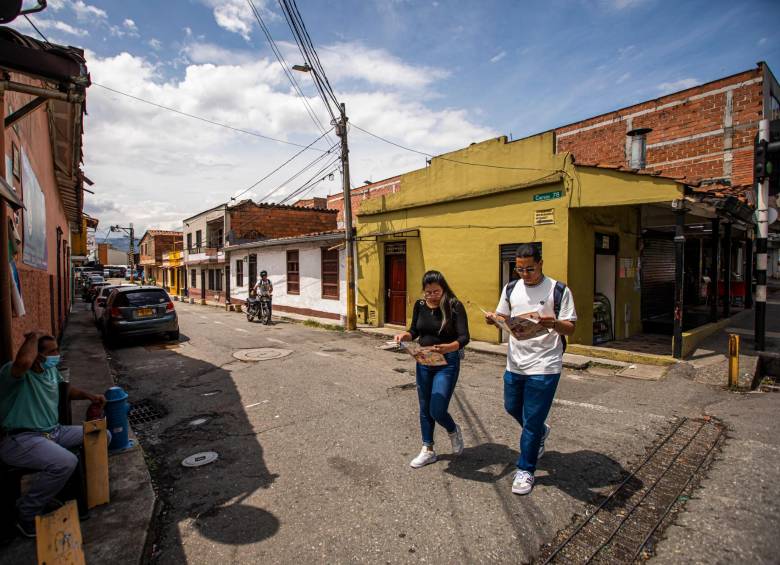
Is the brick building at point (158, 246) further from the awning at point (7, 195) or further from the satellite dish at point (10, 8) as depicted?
the satellite dish at point (10, 8)

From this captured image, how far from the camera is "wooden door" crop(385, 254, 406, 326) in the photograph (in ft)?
41.7

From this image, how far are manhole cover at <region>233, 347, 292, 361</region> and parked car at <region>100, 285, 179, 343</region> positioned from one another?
2534 mm

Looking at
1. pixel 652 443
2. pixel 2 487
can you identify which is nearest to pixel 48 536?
pixel 2 487

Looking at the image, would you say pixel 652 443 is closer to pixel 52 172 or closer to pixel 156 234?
pixel 52 172

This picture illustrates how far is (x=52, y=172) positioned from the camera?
10.3 m

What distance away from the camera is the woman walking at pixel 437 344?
367 centimetres

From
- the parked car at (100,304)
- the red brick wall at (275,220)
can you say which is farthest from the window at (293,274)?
the red brick wall at (275,220)

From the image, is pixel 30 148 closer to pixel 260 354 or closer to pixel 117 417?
pixel 117 417

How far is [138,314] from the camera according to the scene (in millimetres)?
10289

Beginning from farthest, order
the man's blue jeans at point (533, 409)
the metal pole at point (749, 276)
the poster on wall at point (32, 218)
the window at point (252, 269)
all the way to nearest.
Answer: the window at point (252, 269)
the metal pole at point (749, 276)
the poster on wall at point (32, 218)
the man's blue jeans at point (533, 409)

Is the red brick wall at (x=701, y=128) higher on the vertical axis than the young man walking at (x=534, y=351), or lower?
higher

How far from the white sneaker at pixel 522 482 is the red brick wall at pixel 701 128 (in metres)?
12.1

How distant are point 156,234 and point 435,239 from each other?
132ft

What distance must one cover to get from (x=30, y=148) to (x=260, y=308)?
949cm
